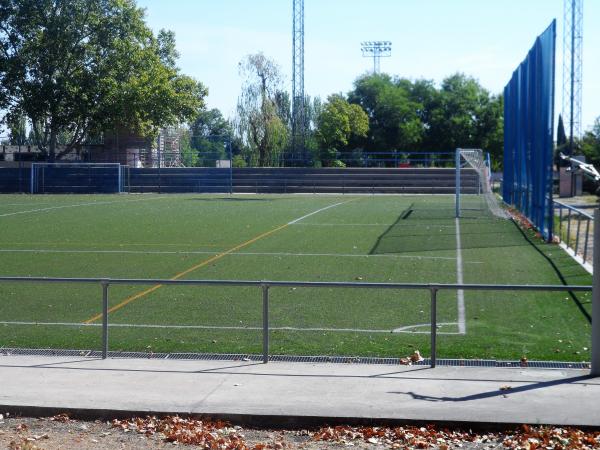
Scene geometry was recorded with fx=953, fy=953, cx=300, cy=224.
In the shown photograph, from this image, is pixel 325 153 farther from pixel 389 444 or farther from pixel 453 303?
pixel 389 444

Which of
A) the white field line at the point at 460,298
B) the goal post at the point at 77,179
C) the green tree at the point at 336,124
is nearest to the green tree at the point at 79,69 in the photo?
the goal post at the point at 77,179

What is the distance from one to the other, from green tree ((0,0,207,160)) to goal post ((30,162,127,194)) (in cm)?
464

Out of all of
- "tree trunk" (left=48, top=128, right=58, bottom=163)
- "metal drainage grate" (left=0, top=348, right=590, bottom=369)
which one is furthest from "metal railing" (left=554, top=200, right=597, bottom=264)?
"tree trunk" (left=48, top=128, right=58, bottom=163)

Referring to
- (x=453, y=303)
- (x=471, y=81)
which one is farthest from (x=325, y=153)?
(x=453, y=303)

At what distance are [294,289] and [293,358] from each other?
13.5 ft

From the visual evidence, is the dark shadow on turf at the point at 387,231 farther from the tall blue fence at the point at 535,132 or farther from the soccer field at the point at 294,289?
the tall blue fence at the point at 535,132

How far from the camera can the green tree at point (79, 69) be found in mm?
62406

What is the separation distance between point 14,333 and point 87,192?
1916 inches

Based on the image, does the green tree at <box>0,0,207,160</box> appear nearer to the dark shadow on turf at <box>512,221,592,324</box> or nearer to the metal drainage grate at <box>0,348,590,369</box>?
the dark shadow on turf at <box>512,221,592,324</box>

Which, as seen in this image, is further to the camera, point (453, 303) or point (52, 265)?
point (52, 265)

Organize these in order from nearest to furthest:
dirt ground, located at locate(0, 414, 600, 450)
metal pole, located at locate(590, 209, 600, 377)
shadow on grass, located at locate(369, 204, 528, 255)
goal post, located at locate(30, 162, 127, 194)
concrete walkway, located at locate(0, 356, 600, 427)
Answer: dirt ground, located at locate(0, 414, 600, 450) → concrete walkway, located at locate(0, 356, 600, 427) → metal pole, located at locate(590, 209, 600, 377) → shadow on grass, located at locate(369, 204, 528, 255) → goal post, located at locate(30, 162, 127, 194)

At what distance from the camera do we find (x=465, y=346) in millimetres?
10625

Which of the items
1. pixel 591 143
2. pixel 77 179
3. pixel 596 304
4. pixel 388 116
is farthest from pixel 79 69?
pixel 596 304

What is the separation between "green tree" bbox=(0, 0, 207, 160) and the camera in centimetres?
6241
